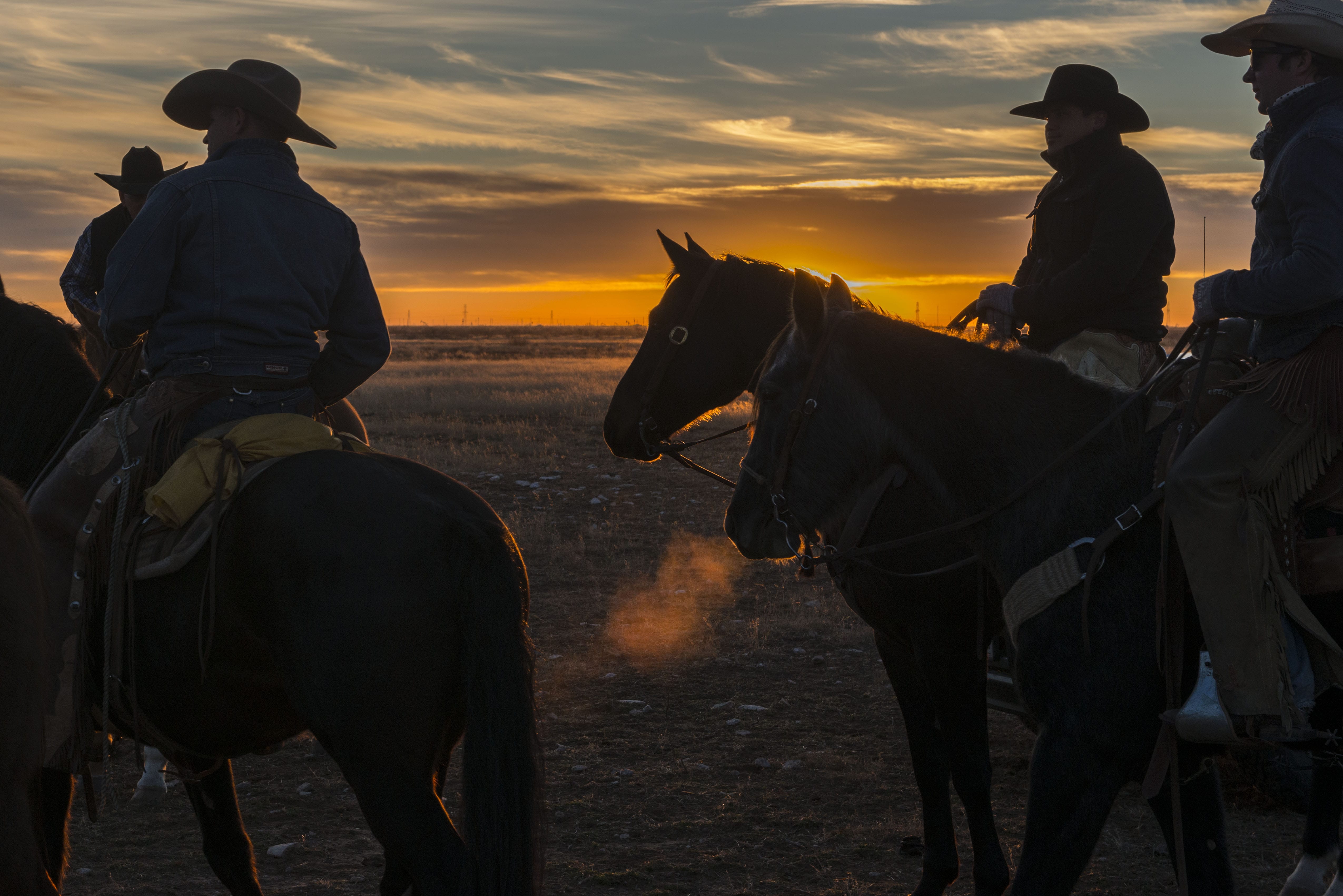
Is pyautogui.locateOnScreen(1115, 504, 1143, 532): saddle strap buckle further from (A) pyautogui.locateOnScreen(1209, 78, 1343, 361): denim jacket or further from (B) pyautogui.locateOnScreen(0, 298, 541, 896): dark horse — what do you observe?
(B) pyautogui.locateOnScreen(0, 298, 541, 896): dark horse

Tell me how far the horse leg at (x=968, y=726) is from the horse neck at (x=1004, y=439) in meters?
0.94

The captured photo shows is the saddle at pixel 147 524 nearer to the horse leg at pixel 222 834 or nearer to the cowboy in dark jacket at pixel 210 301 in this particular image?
the cowboy in dark jacket at pixel 210 301

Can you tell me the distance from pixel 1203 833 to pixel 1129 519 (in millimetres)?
1281

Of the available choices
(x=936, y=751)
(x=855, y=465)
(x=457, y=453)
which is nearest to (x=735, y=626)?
(x=936, y=751)

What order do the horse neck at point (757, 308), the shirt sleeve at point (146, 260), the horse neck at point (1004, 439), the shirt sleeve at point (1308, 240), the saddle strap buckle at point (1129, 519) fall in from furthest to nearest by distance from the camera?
1. the horse neck at point (757, 308)
2. the shirt sleeve at point (146, 260)
3. the horse neck at point (1004, 439)
4. the saddle strap buckle at point (1129, 519)
5. the shirt sleeve at point (1308, 240)

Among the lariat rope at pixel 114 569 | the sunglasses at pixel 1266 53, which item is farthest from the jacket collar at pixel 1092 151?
the lariat rope at pixel 114 569

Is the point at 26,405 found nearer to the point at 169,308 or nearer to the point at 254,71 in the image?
the point at 169,308

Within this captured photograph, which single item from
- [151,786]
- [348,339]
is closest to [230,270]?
[348,339]

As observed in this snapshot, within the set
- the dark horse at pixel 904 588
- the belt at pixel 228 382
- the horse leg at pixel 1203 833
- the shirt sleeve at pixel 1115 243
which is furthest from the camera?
the shirt sleeve at pixel 1115 243

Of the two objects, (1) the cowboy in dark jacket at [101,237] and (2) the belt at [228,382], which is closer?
(2) the belt at [228,382]

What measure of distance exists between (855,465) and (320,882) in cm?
326

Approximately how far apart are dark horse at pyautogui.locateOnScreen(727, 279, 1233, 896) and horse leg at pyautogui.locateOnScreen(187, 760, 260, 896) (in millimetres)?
2307

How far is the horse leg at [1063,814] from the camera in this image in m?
3.07

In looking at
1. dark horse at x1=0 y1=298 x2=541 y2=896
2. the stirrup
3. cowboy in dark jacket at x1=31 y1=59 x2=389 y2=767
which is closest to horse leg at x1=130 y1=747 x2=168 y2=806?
cowboy in dark jacket at x1=31 y1=59 x2=389 y2=767
